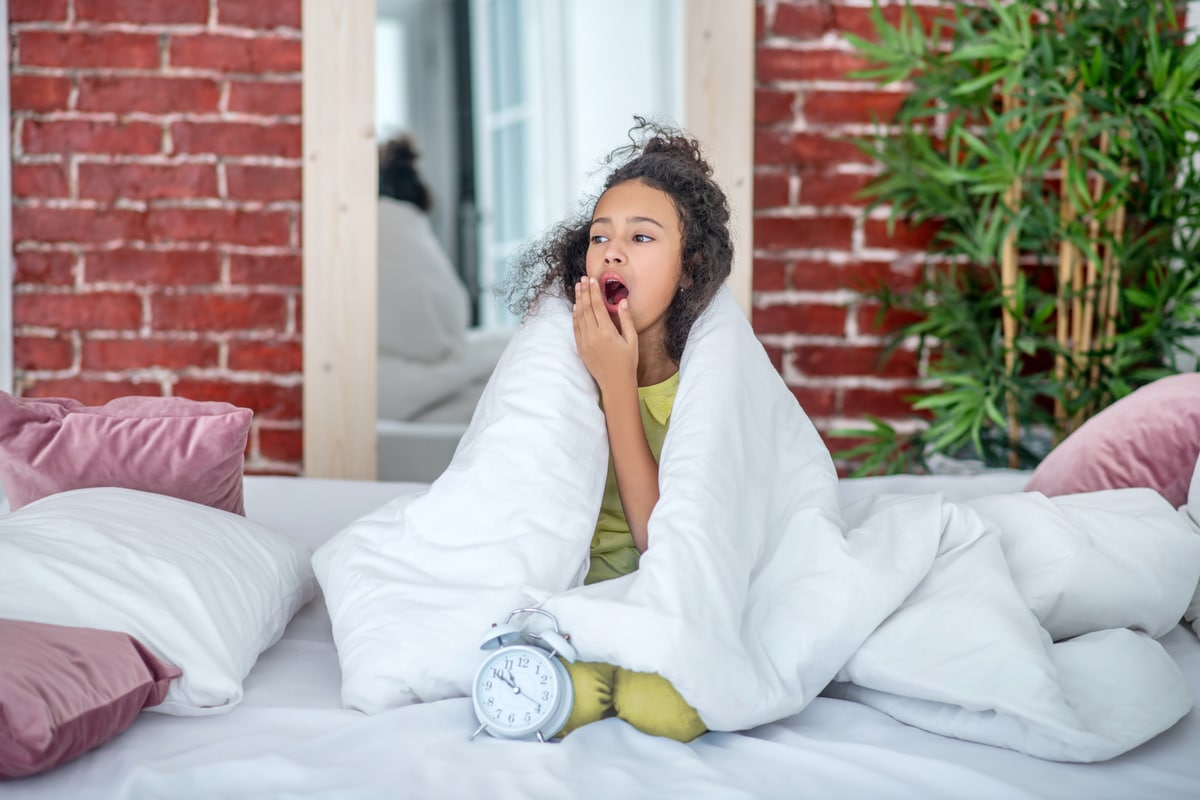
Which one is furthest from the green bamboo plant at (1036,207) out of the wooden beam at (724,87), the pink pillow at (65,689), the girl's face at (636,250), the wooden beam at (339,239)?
the pink pillow at (65,689)

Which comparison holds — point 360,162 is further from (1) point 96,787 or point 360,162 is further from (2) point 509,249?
(1) point 96,787

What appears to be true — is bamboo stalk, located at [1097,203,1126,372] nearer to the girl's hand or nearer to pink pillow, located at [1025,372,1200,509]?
pink pillow, located at [1025,372,1200,509]

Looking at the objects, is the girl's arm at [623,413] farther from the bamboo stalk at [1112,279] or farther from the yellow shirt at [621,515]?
the bamboo stalk at [1112,279]

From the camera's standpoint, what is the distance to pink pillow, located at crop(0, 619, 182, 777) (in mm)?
838

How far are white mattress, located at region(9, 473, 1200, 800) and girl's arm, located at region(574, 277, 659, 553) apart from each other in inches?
12.4

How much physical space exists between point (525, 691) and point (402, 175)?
1810 millimetres

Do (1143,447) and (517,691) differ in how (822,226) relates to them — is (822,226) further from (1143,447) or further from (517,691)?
(517,691)

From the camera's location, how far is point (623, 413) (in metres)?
1.27

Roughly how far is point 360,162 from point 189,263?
490 mm

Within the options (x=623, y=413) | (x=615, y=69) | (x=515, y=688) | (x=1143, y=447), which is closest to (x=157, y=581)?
(x=515, y=688)

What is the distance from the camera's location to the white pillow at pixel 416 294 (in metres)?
2.54

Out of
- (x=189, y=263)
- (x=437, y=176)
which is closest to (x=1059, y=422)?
(x=437, y=176)

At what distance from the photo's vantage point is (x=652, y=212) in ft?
4.47

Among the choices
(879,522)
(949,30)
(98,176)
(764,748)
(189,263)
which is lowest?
(764,748)
